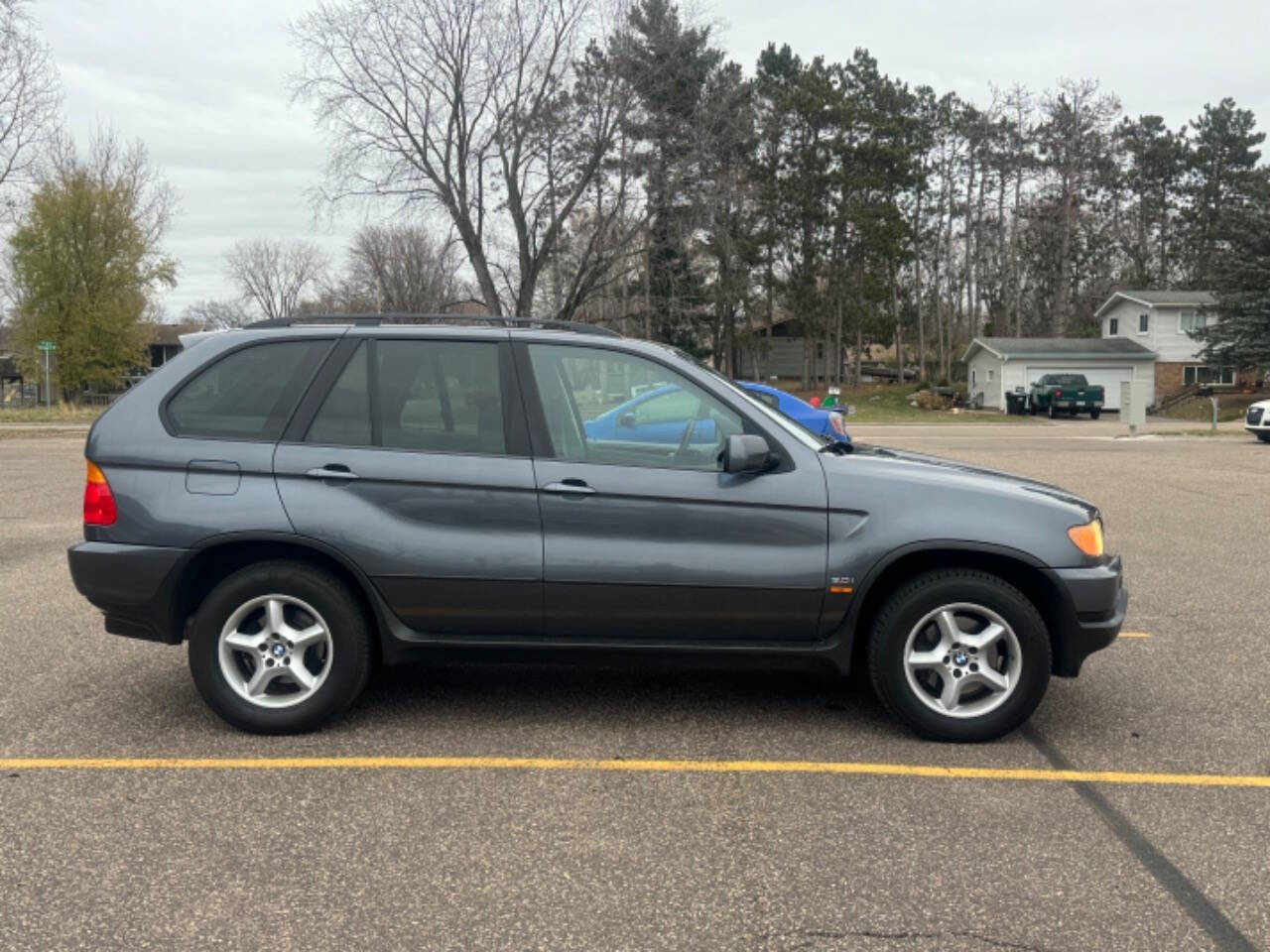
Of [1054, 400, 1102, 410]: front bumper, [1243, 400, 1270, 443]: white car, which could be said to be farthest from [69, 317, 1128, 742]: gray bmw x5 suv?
[1054, 400, 1102, 410]: front bumper

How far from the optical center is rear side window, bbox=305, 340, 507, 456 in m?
4.51

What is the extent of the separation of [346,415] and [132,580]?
3.64 feet

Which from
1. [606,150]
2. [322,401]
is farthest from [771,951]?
[606,150]

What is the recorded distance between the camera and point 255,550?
4.51m

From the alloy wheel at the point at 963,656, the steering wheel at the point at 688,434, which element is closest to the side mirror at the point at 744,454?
the steering wheel at the point at 688,434

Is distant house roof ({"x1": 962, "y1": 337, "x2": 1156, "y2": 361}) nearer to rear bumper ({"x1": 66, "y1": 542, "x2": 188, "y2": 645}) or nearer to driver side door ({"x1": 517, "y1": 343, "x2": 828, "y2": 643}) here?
driver side door ({"x1": 517, "y1": 343, "x2": 828, "y2": 643})

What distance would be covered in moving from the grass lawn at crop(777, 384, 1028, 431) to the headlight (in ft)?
108

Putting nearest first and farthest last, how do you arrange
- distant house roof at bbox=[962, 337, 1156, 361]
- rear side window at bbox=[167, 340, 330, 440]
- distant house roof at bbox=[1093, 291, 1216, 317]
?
rear side window at bbox=[167, 340, 330, 440] → distant house roof at bbox=[1093, 291, 1216, 317] → distant house roof at bbox=[962, 337, 1156, 361]

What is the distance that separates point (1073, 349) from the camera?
166ft

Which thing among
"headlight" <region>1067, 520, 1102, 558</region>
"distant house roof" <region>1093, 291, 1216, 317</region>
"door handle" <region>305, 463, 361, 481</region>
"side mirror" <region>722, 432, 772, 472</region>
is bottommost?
"headlight" <region>1067, 520, 1102, 558</region>

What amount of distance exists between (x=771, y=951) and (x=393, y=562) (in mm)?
2220

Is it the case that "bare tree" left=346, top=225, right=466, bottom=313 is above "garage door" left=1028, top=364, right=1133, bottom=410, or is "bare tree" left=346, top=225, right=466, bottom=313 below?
above

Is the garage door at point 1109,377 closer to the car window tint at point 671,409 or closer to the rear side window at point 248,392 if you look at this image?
the car window tint at point 671,409

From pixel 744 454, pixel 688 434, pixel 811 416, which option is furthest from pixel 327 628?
pixel 811 416
